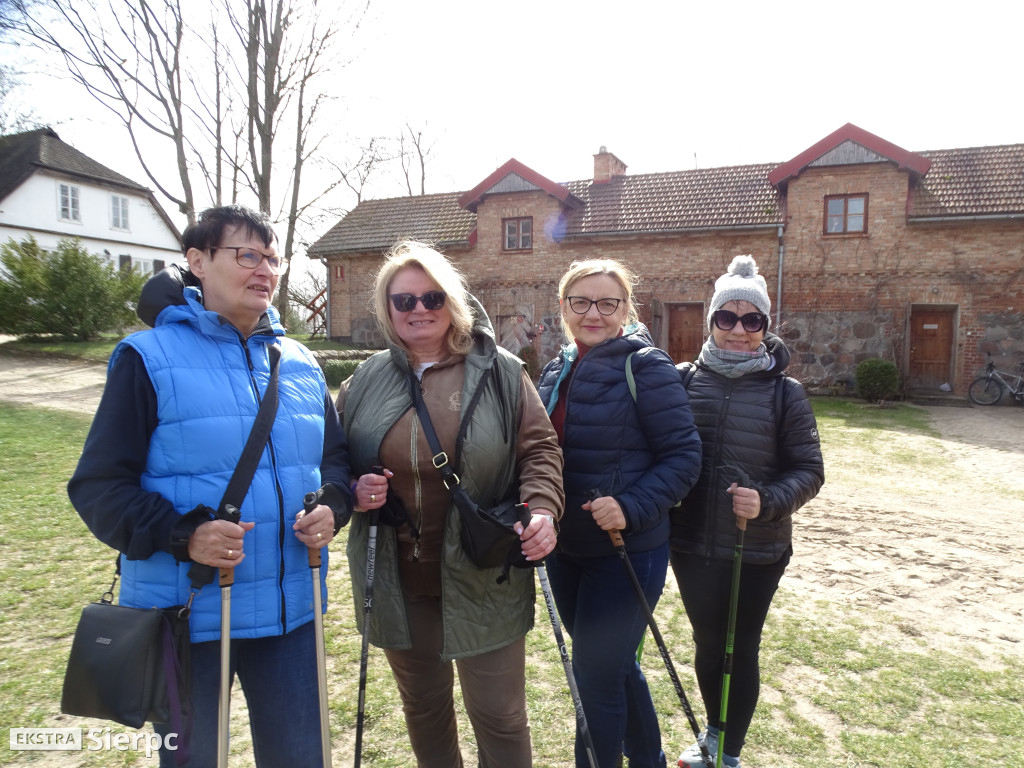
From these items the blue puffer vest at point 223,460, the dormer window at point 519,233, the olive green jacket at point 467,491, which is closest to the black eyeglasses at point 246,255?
the blue puffer vest at point 223,460

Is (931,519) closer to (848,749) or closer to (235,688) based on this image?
(848,749)

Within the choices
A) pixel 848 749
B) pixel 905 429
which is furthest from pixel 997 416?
pixel 848 749

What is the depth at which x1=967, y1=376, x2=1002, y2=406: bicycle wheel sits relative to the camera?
13.9 m

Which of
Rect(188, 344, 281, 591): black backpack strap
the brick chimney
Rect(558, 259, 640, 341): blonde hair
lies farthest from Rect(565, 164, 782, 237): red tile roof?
Rect(188, 344, 281, 591): black backpack strap

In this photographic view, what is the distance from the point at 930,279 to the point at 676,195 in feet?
21.4

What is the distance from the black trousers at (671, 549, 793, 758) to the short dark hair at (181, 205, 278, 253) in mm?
2067

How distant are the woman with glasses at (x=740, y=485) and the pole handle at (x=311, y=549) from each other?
1.48 metres

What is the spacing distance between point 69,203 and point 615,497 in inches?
1188

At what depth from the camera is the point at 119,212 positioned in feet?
88.4

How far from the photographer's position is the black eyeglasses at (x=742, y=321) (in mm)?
2607

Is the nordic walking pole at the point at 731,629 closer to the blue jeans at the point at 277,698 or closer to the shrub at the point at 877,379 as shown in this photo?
the blue jeans at the point at 277,698

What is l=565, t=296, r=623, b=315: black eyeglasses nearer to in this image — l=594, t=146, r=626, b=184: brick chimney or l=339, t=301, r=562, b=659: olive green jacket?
l=339, t=301, r=562, b=659: olive green jacket

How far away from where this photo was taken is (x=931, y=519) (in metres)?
6.21

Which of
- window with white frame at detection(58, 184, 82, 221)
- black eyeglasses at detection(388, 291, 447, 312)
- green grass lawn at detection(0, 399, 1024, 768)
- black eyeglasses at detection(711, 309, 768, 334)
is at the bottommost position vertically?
green grass lawn at detection(0, 399, 1024, 768)
